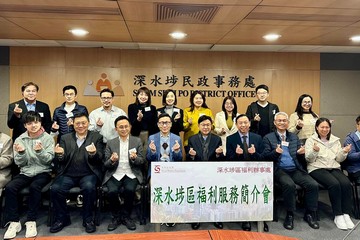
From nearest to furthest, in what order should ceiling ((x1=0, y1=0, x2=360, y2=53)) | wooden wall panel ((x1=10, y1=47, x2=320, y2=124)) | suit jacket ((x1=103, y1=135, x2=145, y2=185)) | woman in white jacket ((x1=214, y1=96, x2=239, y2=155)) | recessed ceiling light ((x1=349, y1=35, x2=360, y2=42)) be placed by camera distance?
ceiling ((x1=0, y1=0, x2=360, y2=53)), suit jacket ((x1=103, y1=135, x2=145, y2=185)), woman in white jacket ((x1=214, y1=96, x2=239, y2=155)), recessed ceiling light ((x1=349, y1=35, x2=360, y2=42)), wooden wall panel ((x1=10, y1=47, x2=320, y2=124))

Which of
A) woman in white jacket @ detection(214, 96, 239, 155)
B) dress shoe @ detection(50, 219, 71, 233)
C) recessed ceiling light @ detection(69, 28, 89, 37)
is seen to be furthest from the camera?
woman in white jacket @ detection(214, 96, 239, 155)

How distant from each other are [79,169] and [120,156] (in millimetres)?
501

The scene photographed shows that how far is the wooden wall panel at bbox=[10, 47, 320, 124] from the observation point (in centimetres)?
539

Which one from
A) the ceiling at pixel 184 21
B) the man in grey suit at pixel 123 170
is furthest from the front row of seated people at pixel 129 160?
the ceiling at pixel 184 21

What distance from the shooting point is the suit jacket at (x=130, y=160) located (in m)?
3.46

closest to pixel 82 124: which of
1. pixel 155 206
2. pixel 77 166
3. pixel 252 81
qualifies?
pixel 77 166

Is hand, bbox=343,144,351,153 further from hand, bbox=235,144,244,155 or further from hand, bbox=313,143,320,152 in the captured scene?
hand, bbox=235,144,244,155

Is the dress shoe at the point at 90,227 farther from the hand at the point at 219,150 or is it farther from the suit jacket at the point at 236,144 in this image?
the suit jacket at the point at 236,144

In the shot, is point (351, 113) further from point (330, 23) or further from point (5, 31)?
point (5, 31)

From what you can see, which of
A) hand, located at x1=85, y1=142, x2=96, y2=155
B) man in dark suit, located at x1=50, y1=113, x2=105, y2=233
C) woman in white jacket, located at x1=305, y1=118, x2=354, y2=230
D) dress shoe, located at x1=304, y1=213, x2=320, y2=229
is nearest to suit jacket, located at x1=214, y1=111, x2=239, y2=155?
woman in white jacket, located at x1=305, y1=118, x2=354, y2=230

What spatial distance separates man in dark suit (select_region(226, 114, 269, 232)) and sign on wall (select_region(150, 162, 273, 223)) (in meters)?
0.54

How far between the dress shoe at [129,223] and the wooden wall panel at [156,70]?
8.63 feet

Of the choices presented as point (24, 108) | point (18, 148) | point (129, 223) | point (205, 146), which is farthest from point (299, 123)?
point (24, 108)

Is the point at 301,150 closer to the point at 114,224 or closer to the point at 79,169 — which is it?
the point at 114,224
